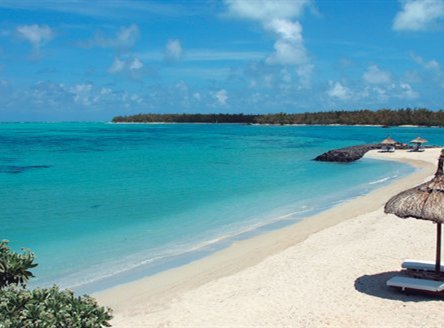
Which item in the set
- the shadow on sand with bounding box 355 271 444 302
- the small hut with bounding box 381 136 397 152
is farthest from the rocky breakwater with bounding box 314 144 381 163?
the shadow on sand with bounding box 355 271 444 302

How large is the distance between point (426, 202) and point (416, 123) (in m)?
133

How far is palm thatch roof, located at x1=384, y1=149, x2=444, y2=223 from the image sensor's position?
923cm

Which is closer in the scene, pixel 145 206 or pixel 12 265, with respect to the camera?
pixel 12 265

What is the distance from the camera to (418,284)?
9477 millimetres

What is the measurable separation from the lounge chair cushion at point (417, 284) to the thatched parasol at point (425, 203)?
456 mm

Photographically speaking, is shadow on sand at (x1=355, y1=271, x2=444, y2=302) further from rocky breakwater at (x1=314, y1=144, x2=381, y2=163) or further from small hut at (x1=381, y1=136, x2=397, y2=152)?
small hut at (x1=381, y1=136, x2=397, y2=152)

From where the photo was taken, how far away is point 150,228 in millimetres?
16906

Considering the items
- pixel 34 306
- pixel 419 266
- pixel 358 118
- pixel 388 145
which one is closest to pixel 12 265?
pixel 34 306

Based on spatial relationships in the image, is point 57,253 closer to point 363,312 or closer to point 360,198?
point 363,312

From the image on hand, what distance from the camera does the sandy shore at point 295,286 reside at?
346 inches

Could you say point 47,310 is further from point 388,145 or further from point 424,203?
point 388,145

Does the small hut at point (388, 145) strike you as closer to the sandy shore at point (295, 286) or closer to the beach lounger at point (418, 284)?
the sandy shore at point (295, 286)

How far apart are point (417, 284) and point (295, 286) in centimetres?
240

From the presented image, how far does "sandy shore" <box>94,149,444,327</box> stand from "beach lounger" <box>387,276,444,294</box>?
20 cm
